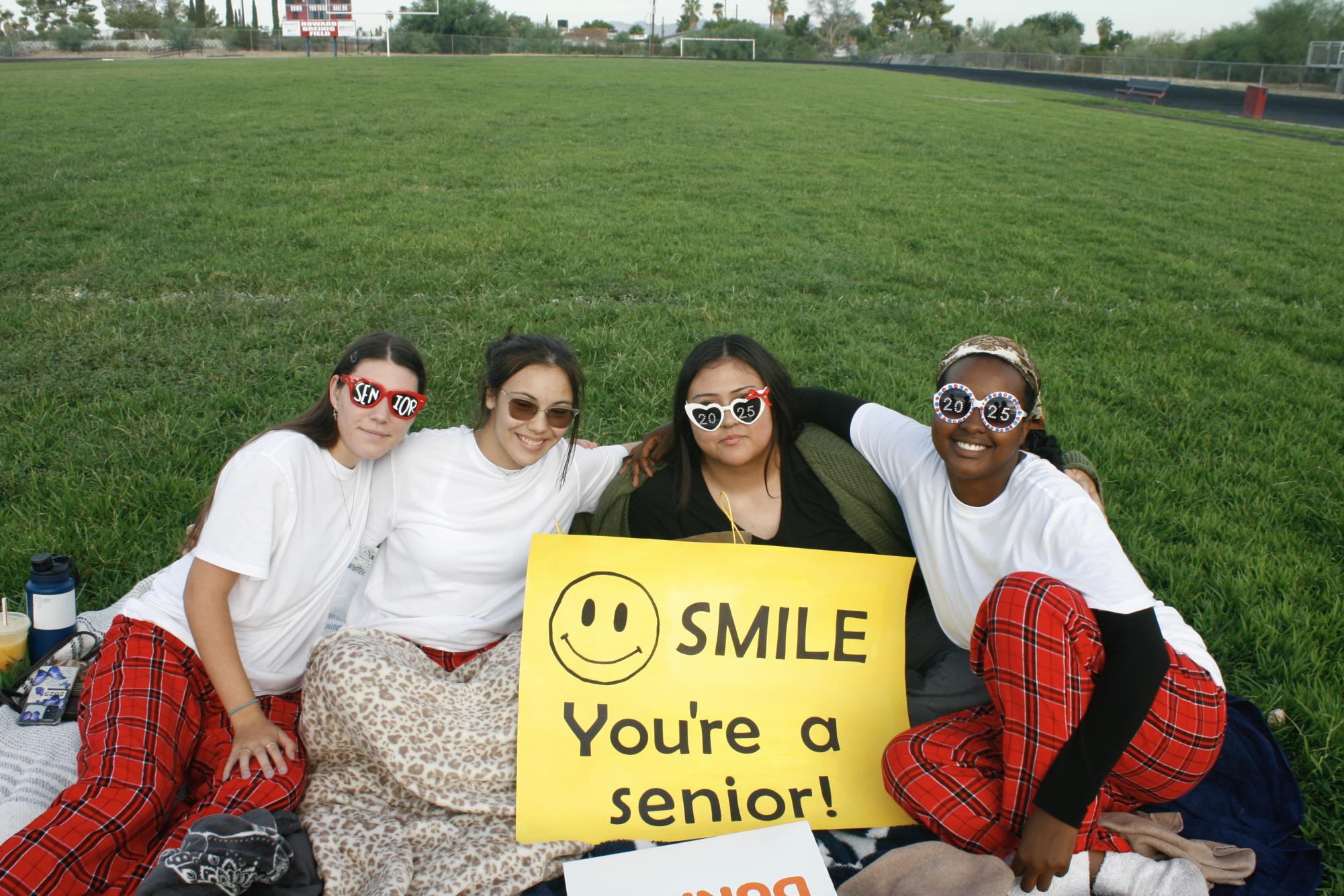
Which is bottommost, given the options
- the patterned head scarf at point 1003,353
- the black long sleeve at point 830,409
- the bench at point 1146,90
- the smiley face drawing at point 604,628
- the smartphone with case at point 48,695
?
the smartphone with case at point 48,695

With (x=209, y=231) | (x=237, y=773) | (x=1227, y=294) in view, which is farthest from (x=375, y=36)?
(x=237, y=773)

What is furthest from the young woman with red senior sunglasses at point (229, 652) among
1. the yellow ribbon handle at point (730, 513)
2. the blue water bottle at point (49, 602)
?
the yellow ribbon handle at point (730, 513)

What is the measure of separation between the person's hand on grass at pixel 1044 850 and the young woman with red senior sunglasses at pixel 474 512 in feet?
5.50

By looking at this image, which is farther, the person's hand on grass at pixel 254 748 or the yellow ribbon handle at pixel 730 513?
the yellow ribbon handle at pixel 730 513

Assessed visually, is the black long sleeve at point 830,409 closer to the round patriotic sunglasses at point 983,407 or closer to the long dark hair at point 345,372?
the round patriotic sunglasses at point 983,407

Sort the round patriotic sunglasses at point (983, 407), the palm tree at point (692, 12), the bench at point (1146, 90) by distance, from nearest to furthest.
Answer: the round patriotic sunglasses at point (983, 407) < the bench at point (1146, 90) < the palm tree at point (692, 12)

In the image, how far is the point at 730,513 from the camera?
3.32 m

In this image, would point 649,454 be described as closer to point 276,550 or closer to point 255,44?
point 276,550

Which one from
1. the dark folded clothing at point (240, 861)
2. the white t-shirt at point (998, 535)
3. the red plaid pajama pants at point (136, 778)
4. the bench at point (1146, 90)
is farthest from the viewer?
the bench at point (1146, 90)

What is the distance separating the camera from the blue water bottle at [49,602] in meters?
3.38

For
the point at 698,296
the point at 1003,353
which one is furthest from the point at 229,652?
the point at 698,296

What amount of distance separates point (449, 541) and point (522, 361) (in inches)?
24.8

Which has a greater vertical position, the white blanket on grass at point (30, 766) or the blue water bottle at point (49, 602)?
the blue water bottle at point (49, 602)

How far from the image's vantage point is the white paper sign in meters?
2.46
